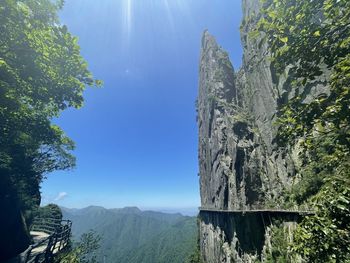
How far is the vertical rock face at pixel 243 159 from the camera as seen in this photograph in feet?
55.8

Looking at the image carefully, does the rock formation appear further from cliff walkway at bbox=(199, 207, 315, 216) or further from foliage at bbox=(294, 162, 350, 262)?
foliage at bbox=(294, 162, 350, 262)

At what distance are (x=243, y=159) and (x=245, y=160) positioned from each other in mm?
295

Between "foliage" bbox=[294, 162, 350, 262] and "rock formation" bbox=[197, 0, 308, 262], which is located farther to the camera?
"rock formation" bbox=[197, 0, 308, 262]

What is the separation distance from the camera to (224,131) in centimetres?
2597

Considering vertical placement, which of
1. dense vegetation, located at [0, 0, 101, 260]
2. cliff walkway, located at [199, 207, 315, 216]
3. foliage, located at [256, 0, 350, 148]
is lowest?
cliff walkway, located at [199, 207, 315, 216]

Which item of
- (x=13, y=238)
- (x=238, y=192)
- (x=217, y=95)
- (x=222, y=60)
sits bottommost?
(x=13, y=238)

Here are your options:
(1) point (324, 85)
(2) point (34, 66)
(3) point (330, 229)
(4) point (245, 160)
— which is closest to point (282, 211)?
(4) point (245, 160)

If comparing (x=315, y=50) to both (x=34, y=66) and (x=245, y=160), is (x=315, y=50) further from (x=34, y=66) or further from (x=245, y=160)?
(x=245, y=160)

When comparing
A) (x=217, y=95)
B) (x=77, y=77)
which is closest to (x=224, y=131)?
(x=217, y=95)

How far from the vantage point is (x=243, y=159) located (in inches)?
827

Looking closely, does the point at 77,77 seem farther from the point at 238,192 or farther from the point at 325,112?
the point at 238,192

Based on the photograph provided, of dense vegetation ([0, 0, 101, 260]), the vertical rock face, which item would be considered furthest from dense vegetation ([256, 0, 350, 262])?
the vertical rock face

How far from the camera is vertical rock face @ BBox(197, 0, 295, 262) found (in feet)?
55.8

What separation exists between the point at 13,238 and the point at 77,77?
15.6 m
